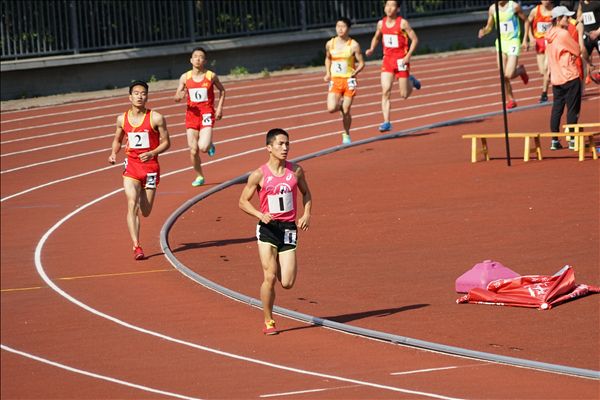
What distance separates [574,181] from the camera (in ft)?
64.1

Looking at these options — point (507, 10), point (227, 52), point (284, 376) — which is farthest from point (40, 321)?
point (227, 52)

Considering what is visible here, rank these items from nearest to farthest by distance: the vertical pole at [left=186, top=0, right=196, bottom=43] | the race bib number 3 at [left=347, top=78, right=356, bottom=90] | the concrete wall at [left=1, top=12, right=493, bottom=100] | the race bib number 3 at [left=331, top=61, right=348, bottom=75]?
the race bib number 3 at [left=347, top=78, right=356, bottom=90] → the race bib number 3 at [left=331, top=61, right=348, bottom=75] → the concrete wall at [left=1, top=12, right=493, bottom=100] → the vertical pole at [left=186, top=0, right=196, bottom=43]

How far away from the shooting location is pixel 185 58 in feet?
118

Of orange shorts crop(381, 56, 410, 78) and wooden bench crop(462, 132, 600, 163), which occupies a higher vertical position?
orange shorts crop(381, 56, 410, 78)

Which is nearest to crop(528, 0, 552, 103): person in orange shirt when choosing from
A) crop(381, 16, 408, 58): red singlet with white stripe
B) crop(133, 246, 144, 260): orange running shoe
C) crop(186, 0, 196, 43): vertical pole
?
crop(381, 16, 408, 58): red singlet with white stripe

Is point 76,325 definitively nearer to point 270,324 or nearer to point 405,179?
point 270,324

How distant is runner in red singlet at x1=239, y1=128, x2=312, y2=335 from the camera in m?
12.7

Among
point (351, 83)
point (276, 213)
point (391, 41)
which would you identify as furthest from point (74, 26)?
point (276, 213)

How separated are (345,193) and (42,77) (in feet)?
49.9

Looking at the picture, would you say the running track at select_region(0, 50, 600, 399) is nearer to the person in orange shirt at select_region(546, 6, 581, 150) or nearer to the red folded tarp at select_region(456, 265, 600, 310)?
the red folded tarp at select_region(456, 265, 600, 310)

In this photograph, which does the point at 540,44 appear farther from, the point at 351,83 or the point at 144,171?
the point at 144,171

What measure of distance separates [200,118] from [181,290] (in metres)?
5.70

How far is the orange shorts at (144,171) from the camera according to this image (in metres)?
16.8

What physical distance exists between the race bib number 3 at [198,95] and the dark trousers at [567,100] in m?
5.09
